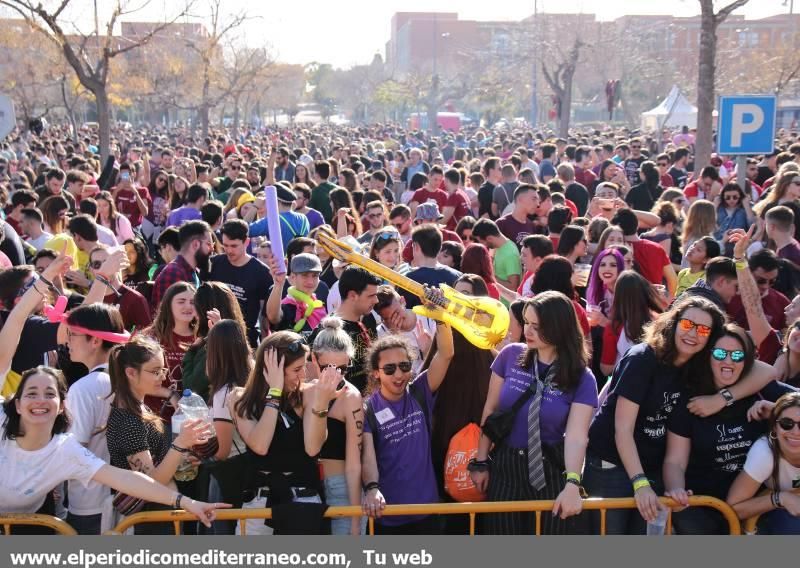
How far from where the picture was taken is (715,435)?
433 centimetres

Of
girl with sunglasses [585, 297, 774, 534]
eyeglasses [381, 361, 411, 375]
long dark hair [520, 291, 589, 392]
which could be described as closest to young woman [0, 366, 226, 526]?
eyeglasses [381, 361, 411, 375]

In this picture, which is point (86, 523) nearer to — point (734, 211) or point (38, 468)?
point (38, 468)

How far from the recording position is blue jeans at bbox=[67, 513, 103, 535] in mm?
4355

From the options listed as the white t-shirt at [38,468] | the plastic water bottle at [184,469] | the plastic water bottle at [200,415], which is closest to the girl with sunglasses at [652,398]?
the plastic water bottle at [200,415]

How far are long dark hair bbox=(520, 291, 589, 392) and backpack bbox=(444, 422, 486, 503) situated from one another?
658mm

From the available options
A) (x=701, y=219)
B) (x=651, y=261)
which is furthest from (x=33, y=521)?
(x=701, y=219)

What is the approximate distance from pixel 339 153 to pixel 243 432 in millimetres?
17164

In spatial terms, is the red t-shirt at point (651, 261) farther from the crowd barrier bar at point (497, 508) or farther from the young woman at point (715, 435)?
the crowd barrier bar at point (497, 508)

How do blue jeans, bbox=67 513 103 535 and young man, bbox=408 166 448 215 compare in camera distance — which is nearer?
blue jeans, bbox=67 513 103 535

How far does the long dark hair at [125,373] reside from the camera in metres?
4.44

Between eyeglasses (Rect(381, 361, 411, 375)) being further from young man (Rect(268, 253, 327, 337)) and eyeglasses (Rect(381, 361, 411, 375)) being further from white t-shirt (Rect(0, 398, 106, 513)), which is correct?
young man (Rect(268, 253, 327, 337))

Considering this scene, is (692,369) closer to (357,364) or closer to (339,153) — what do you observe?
(357,364)

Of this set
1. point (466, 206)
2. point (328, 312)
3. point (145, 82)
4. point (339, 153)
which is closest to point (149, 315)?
point (328, 312)

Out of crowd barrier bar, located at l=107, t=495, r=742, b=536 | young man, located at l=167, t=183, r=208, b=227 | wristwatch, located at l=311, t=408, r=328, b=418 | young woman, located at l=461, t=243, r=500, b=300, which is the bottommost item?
crowd barrier bar, located at l=107, t=495, r=742, b=536
